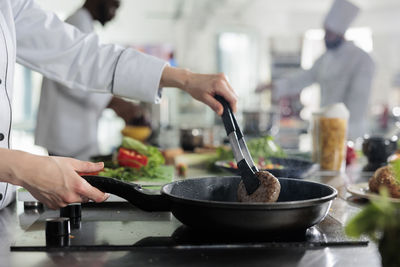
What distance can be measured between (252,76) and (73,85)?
21.5 ft

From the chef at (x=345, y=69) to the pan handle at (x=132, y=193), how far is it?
132 inches

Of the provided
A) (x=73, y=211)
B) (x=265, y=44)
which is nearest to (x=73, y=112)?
(x=73, y=211)

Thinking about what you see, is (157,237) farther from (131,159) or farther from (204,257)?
(131,159)

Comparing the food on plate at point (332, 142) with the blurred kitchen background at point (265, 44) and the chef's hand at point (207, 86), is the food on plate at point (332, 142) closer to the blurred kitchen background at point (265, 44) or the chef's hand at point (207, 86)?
the chef's hand at point (207, 86)

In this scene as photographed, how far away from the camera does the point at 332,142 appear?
1783mm

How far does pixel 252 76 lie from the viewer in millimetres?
7840

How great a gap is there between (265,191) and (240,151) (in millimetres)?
128

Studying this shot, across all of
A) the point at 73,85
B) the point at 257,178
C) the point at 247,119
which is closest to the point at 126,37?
the point at 247,119

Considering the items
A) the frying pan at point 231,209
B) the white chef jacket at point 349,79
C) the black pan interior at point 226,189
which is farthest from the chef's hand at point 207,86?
the white chef jacket at point 349,79

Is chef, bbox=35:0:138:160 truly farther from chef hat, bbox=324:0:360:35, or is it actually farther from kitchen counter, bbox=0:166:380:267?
chef hat, bbox=324:0:360:35

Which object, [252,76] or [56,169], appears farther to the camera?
[252,76]

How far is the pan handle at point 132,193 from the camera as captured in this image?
2.75 feet

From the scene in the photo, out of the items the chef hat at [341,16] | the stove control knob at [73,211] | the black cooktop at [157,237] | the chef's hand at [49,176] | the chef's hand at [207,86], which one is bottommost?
the black cooktop at [157,237]

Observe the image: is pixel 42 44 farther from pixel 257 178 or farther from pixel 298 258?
pixel 298 258
